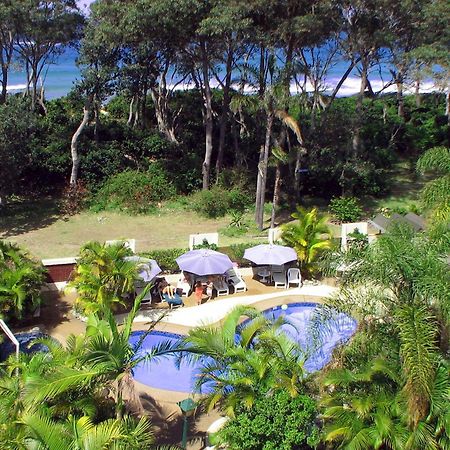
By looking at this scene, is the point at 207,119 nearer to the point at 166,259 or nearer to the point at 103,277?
the point at 166,259

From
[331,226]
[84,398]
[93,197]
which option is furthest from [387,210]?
[84,398]

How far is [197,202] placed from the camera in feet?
79.0

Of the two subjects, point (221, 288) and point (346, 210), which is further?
point (346, 210)

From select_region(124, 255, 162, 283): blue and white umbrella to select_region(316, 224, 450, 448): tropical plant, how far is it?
6739mm

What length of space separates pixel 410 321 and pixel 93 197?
18381 millimetres

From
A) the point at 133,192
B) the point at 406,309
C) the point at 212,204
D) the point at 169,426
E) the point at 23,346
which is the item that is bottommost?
the point at 169,426

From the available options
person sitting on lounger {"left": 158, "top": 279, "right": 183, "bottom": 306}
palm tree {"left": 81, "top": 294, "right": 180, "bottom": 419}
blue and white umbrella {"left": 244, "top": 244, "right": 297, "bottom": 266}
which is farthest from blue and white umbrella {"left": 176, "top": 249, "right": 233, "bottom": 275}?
palm tree {"left": 81, "top": 294, "right": 180, "bottom": 419}

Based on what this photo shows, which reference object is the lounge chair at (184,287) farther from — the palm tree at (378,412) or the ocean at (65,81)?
the ocean at (65,81)

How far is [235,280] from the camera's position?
17.4m

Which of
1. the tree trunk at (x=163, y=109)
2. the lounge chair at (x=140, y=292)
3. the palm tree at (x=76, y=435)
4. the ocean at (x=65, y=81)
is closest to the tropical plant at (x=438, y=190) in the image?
the palm tree at (x=76, y=435)

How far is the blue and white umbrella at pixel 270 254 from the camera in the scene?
665 inches

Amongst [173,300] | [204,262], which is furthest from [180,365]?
[204,262]

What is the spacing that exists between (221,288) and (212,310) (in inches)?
45.0

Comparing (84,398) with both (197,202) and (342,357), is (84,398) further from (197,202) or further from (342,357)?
(197,202)
